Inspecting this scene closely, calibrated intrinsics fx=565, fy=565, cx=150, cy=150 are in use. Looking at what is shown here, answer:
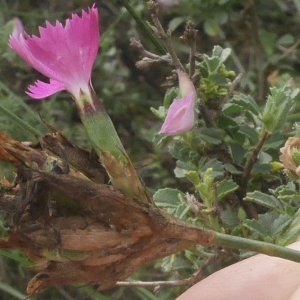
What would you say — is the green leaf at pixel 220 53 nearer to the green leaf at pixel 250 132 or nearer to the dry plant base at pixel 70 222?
the green leaf at pixel 250 132

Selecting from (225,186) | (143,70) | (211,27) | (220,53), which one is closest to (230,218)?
(225,186)

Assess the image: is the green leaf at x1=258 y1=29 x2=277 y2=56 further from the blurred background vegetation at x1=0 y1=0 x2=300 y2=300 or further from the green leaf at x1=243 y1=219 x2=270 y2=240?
the green leaf at x1=243 y1=219 x2=270 y2=240

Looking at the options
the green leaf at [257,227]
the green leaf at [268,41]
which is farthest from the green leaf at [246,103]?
the green leaf at [268,41]

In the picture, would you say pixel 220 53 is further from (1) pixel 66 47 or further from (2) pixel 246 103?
(1) pixel 66 47

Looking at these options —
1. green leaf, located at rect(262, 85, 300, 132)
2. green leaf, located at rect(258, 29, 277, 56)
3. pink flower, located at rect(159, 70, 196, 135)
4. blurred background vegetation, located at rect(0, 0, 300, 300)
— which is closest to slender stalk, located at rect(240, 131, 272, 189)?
green leaf, located at rect(262, 85, 300, 132)

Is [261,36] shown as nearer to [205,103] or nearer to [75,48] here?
[205,103]

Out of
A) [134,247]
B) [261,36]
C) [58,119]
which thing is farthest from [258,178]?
[58,119]
